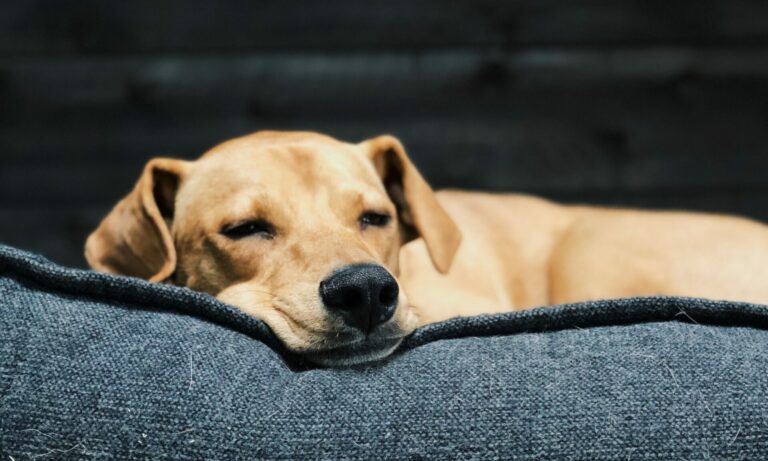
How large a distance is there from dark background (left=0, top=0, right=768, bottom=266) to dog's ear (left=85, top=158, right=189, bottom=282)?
1677 mm

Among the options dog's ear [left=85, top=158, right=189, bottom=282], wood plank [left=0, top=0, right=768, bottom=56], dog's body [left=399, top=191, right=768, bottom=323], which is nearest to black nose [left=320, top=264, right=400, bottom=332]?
dog's ear [left=85, top=158, right=189, bottom=282]

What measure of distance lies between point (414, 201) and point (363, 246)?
21.9 inches

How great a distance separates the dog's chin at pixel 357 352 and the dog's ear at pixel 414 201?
32.2 inches

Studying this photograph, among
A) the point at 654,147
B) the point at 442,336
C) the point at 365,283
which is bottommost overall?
the point at 654,147

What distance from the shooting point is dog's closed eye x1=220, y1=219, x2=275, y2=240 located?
2.13 meters

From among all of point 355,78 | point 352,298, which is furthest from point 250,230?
point 355,78

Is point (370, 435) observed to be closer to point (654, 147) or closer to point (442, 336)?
point (442, 336)

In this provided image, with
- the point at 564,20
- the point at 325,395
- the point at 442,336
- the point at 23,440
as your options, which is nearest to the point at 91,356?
the point at 23,440

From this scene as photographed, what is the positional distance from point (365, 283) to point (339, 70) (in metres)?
2.49

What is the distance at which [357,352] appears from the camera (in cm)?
169

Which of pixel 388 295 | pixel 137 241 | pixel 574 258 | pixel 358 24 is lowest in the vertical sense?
pixel 574 258

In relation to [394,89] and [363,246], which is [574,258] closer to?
[363,246]

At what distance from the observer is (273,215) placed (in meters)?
2.13

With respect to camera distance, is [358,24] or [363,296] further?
[358,24]
